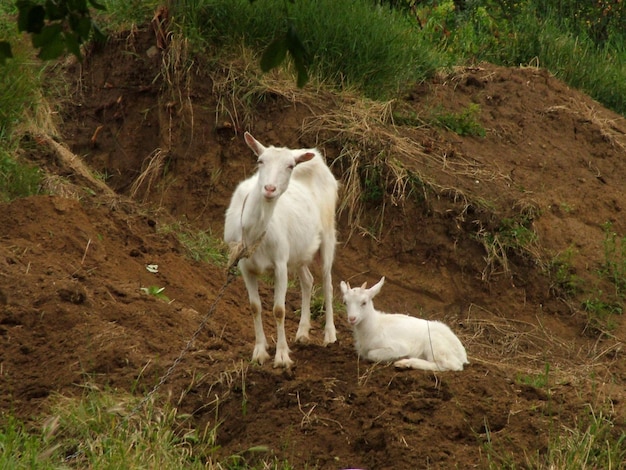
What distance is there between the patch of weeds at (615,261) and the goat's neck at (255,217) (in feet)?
17.5

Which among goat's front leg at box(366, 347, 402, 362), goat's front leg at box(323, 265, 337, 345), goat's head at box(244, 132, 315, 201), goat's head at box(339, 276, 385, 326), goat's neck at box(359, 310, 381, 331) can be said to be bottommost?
goat's front leg at box(323, 265, 337, 345)

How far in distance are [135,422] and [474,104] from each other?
7.57 metres

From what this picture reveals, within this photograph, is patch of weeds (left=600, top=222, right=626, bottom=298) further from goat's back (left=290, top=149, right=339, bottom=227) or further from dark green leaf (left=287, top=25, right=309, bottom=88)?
dark green leaf (left=287, top=25, right=309, bottom=88)

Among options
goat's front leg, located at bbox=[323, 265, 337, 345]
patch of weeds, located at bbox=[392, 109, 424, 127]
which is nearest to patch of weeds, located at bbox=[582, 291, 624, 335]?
patch of weeds, located at bbox=[392, 109, 424, 127]

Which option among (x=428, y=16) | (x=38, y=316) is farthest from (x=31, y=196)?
(x=428, y=16)

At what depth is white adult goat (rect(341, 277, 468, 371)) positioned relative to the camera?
7.59 meters

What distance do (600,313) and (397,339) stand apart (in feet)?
13.7

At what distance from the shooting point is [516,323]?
11211mm

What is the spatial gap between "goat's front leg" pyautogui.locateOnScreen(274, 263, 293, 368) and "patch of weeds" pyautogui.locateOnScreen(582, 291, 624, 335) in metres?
4.56

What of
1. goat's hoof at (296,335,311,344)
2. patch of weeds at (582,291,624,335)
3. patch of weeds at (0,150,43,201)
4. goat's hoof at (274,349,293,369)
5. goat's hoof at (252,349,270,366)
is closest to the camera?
goat's hoof at (274,349,293,369)

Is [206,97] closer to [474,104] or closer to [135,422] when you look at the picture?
[474,104]

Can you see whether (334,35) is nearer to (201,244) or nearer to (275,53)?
(201,244)

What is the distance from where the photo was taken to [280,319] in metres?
7.52

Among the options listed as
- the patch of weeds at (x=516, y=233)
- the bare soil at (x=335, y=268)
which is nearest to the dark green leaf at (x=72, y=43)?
the bare soil at (x=335, y=268)
